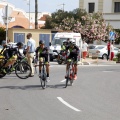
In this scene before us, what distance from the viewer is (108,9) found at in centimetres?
6631

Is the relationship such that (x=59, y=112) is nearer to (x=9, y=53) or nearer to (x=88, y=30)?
(x=9, y=53)

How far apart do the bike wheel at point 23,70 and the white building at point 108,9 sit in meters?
47.6

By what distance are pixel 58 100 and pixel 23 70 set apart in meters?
6.06

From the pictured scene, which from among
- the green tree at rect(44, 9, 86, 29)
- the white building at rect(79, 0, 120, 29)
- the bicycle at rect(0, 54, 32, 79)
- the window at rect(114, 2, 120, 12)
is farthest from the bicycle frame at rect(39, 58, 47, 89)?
the window at rect(114, 2, 120, 12)

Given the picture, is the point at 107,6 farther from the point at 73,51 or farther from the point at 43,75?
the point at 43,75

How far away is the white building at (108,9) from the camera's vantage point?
65.7 metres

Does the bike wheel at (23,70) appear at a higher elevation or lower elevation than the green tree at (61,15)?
lower

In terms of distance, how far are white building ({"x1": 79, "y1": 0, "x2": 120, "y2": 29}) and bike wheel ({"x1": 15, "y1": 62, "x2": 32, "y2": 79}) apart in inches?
1873

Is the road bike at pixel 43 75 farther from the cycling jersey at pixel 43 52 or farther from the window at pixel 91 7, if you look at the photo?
the window at pixel 91 7

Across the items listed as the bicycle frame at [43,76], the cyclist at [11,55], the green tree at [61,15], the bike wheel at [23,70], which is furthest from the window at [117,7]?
the bicycle frame at [43,76]

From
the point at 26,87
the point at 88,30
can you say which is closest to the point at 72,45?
the point at 26,87

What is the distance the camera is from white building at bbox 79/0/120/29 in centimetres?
6569

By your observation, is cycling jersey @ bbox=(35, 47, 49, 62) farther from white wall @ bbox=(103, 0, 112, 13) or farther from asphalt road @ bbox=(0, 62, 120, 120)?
white wall @ bbox=(103, 0, 112, 13)

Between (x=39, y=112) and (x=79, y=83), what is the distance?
6.93 metres
